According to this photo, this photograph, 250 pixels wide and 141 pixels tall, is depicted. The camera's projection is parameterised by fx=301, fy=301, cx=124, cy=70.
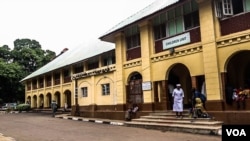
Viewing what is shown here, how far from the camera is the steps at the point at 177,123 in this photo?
36.7ft

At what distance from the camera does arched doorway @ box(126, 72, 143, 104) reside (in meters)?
17.0

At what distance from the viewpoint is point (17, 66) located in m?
45.0

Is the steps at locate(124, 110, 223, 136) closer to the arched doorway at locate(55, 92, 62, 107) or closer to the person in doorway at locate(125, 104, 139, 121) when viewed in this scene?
the person in doorway at locate(125, 104, 139, 121)

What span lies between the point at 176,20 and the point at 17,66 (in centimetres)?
3563

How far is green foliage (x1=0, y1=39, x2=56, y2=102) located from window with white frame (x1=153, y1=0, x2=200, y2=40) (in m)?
32.3

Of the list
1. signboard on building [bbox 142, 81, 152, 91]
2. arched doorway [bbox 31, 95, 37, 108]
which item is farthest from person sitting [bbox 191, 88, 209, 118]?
arched doorway [bbox 31, 95, 37, 108]

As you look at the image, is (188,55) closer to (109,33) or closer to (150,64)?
(150,64)

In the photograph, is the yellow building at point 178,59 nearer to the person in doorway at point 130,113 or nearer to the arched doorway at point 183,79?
the arched doorway at point 183,79

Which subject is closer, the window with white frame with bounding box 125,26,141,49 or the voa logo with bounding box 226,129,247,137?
the voa logo with bounding box 226,129,247,137

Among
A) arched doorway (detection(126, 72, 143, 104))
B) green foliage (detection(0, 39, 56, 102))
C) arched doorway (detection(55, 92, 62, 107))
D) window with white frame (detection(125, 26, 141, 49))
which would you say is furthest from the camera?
green foliage (detection(0, 39, 56, 102))

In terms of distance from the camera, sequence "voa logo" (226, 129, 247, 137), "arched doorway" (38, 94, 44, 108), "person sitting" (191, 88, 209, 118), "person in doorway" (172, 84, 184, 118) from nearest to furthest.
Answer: "voa logo" (226, 129, 247, 137) < "person sitting" (191, 88, 209, 118) < "person in doorway" (172, 84, 184, 118) < "arched doorway" (38, 94, 44, 108)

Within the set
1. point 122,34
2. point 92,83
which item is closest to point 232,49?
point 122,34

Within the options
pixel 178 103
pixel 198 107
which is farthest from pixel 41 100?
pixel 198 107

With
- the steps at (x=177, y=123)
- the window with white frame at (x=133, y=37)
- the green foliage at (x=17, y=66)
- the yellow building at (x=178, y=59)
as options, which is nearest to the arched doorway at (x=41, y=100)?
the green foliage at (x=17, y=66)
